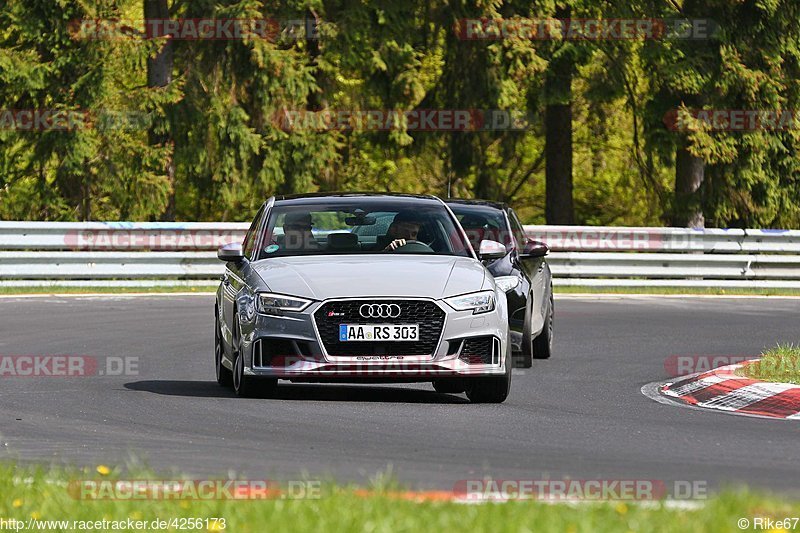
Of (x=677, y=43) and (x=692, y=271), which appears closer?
(x=692, y=271)

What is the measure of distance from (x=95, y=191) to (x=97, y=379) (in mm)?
19529

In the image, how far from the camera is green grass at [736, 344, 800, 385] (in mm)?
13320

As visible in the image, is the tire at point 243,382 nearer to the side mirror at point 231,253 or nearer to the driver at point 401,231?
the side mirror at point 231,253

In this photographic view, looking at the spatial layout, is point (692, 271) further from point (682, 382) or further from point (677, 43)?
point (682, 382)

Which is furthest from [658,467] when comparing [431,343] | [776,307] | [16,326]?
[776,307]

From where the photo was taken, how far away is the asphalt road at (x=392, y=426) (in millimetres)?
8867

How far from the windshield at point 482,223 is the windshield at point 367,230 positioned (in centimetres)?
281

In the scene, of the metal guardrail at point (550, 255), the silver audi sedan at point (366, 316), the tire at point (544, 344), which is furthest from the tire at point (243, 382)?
the metal guardrail at point (550, 255)

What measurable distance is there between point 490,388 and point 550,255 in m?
15.1

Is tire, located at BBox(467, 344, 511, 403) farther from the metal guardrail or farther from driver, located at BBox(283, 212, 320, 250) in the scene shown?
the metal guardrail

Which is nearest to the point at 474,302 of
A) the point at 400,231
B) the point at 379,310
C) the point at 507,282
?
the point at 379,310

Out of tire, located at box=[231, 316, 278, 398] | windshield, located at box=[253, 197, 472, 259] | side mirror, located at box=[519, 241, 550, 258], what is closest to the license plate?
tire, located at box=[231, 316, 278, 398]

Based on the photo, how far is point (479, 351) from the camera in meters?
11.9

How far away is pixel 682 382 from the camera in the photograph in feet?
46.2
